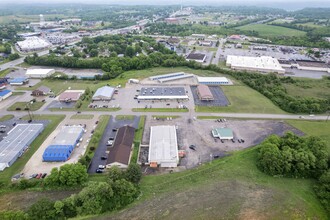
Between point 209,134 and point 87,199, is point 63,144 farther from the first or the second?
point 209,134

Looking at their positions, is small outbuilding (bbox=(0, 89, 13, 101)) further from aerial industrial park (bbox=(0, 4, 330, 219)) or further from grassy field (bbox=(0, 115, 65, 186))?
grassy field (bbox=(0, 115, 65, 186))

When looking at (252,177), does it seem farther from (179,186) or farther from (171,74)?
(171,74)

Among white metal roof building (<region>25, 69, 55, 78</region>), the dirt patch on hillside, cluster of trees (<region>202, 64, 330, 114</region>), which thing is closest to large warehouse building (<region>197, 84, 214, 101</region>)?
cluster of trees (<region>202, 64, 330, 114</region>)

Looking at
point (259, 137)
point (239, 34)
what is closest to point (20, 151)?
point (259, 137)

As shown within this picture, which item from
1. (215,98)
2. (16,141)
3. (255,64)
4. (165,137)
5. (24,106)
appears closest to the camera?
(16,141)

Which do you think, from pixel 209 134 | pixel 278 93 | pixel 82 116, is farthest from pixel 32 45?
pixel 278 93

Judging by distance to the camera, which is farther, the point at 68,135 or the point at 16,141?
the point at 68,135
